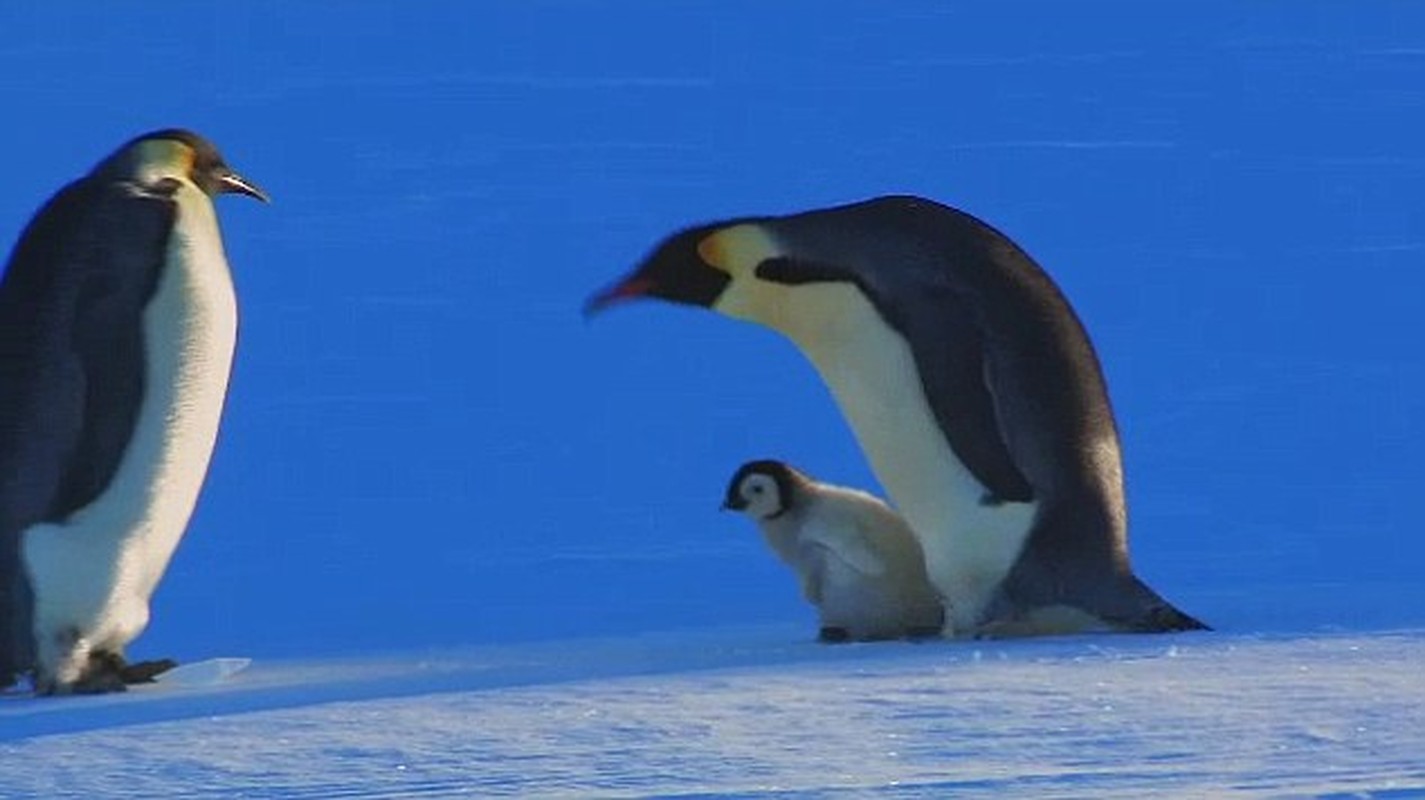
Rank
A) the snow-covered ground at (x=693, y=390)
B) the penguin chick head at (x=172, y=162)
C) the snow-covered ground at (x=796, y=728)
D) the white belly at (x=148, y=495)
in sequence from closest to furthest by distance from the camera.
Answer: the snow-covered ground at (x=796, y=728)
the snow-covered ground at (x=693, y=390)
the white belly at (x=148, y=495)
the penguin chick head at (x=172, y=162)

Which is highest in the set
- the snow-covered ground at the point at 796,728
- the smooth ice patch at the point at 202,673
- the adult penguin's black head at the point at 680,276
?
the adult penguin's black head at the point at 680,276

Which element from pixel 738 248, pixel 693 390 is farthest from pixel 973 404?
pixel 693 390

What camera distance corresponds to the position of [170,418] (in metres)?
5.46

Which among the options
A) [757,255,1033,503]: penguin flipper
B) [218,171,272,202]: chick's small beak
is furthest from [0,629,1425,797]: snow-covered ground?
[218,171,272,202]: chick's small beak

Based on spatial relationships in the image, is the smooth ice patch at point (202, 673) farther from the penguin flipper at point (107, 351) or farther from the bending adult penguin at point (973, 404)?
the bending adult penguin at point (973, 404)

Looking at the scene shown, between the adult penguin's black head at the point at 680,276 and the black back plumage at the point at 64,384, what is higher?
the adult penguin's black head at the point at 680,276

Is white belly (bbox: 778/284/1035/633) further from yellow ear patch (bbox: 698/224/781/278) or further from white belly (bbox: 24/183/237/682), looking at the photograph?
white belly (bbox: 24/183/237/682)

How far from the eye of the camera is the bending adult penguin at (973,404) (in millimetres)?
5609

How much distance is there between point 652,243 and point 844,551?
6552 millimetres

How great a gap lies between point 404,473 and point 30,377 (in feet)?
13.2

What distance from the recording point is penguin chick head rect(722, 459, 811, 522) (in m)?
6.04

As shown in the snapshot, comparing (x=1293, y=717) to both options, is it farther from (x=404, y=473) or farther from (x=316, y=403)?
(x=316, y=403)

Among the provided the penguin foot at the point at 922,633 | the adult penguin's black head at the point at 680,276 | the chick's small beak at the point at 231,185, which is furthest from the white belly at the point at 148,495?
the penguin foot at the point at 922,633

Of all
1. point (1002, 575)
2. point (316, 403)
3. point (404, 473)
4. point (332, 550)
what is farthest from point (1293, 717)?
point (316, 403)
